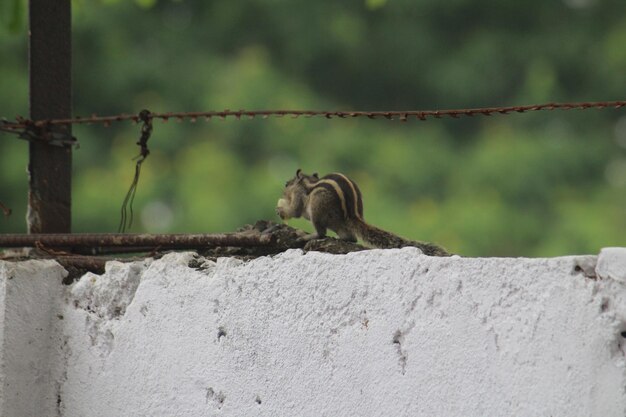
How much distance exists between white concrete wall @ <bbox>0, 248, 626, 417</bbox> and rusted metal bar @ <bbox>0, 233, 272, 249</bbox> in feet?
0.22

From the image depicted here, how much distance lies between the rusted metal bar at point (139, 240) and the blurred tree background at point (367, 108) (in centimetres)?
525

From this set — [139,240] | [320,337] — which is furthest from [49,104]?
[320,337]

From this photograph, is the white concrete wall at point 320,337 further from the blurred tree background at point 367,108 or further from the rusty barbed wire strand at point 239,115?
the blurred tree background at point 367,108

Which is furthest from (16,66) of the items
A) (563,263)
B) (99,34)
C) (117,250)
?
(563,263)

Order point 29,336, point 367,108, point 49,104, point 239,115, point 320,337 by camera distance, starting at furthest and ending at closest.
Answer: point 367,108, point 49,104, point 29,336, point 239,115, point 320,337

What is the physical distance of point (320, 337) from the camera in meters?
2.29

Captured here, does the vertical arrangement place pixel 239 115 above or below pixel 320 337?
above

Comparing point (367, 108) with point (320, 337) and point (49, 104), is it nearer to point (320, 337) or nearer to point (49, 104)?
point (49, 104)

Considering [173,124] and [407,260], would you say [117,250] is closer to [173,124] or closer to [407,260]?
[407,260]

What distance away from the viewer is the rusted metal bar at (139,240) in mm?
2591

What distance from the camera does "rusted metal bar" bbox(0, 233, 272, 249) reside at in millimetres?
2591

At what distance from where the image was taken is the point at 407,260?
2.17 meters

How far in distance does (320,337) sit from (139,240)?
2.29 feet

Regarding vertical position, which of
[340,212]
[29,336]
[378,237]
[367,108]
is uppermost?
[367,108]
